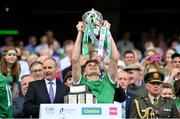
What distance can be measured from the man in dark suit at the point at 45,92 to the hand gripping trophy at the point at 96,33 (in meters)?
1.46

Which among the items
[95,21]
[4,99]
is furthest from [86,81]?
[4,99]

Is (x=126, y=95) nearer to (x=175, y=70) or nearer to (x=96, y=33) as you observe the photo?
(x=175, y=70)

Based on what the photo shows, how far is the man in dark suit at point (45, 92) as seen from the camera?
39.3 feet

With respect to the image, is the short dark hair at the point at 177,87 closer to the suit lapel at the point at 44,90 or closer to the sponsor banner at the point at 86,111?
the suit lapel at the point at 44,90

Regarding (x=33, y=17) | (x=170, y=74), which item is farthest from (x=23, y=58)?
(x=33, y=17)

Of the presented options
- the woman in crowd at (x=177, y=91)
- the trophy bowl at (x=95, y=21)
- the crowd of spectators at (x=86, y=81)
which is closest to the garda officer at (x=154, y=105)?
the crowd of spectators at (x=86, y=81)

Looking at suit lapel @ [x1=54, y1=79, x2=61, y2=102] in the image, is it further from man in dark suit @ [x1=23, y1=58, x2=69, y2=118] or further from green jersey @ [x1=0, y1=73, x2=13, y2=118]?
green jersey @ [x1=0, y1=73, x2=13, y2=118]

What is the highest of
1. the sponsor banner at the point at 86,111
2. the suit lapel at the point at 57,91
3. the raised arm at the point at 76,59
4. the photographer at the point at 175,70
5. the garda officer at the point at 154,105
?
the photographer at the point at 175,70

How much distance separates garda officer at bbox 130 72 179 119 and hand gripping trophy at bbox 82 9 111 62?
1.20 metres

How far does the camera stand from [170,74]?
14.5m

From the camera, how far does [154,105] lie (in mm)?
11672

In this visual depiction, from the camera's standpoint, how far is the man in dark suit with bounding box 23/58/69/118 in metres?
12.0

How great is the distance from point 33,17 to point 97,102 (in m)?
14.7

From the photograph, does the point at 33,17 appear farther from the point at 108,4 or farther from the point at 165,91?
the point at 165,91
